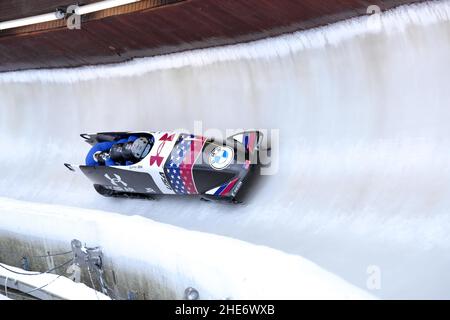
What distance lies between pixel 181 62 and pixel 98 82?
142cm

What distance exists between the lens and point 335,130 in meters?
4.61

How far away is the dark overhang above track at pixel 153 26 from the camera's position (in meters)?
4.52

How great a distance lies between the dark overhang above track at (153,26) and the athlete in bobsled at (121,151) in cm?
111

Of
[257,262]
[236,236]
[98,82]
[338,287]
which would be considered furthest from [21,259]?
[338,287]

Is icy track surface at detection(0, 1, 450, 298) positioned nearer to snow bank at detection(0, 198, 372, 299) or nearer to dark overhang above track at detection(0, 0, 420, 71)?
dark overhang above track at detection(0, 0, 420, 71)

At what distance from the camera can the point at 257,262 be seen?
340 cm

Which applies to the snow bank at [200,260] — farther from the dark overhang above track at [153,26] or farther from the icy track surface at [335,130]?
the dark overhang above track at [153,26]

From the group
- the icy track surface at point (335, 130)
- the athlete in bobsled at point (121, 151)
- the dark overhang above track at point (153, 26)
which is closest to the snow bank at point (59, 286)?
the icy track surface at point (335, 130)

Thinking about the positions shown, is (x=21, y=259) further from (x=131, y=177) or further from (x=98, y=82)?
(x=98, y=82)

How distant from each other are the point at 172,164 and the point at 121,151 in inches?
31.8

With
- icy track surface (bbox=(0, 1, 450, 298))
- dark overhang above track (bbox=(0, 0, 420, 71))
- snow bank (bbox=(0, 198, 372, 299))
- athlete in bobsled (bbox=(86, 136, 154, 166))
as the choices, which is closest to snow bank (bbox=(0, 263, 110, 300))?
snow bank (bbox=(0, 198, 372, 299))

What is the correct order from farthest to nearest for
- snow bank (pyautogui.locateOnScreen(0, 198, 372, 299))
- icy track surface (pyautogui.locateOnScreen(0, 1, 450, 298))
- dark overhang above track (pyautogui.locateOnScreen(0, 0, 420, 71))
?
dark overhang above track (pyautogui.locateOnScreen(0, 0, 420, 71)) < icy track surface (pyautogui.locateOnScreen(0, 1, 450, 298)) < snow bank (pyautogui.locateOnScreen(0, 198, 372, 299))

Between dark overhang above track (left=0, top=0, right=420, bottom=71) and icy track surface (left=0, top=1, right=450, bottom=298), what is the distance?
159 mm

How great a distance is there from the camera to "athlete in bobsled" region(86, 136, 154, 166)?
5402 millimetres
